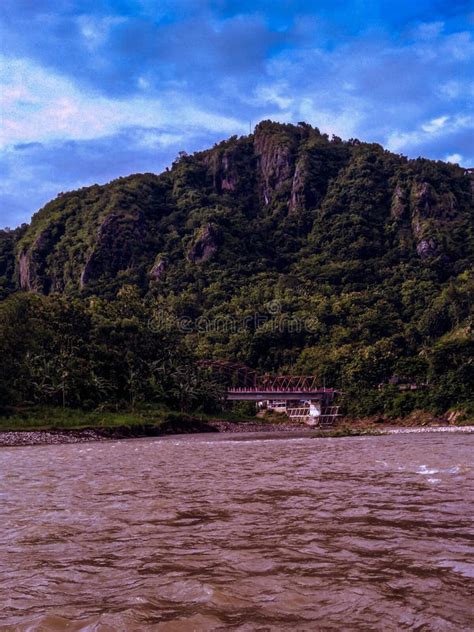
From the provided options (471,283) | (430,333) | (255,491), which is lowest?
(255,491)

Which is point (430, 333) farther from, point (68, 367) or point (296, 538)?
point (296, 538)

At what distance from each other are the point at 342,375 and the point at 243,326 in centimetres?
4632

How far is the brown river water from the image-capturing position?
18.0ft

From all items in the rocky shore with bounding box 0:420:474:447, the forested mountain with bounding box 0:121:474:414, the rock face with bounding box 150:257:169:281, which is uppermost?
the rock face with bounding box 150:257:169:281

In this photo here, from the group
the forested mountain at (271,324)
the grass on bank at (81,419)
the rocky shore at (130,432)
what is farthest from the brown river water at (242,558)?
A: the forested mountain at (271,324)

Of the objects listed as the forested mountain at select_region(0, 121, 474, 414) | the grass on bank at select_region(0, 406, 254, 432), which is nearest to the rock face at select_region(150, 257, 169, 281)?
the forested mountain at select_region(0, 121, 474, 414)

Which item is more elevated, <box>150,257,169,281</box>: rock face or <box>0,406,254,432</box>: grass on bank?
<box>150,257,169,281</box>: rock face

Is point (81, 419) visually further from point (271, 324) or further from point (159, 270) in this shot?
point (159, 270)

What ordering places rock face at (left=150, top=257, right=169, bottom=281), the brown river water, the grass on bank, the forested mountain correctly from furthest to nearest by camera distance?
rock face at (left=150, top=257, right=169, bottom=281), the forested mountain, the grass on bank, the brown river water

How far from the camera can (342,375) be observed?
114312 millimetres

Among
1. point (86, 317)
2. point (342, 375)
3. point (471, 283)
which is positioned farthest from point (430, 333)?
point (86, 317)

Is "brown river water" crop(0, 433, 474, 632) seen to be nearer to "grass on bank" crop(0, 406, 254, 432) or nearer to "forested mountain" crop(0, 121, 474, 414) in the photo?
"grass on bank" crop(0, 406, 254, 432)

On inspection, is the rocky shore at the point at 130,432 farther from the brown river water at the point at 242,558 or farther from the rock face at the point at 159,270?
the rock face at the point at 159,270

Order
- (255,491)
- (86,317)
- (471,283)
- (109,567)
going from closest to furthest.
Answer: (109,567)
(255,491)
(86,317)
(471,283)
